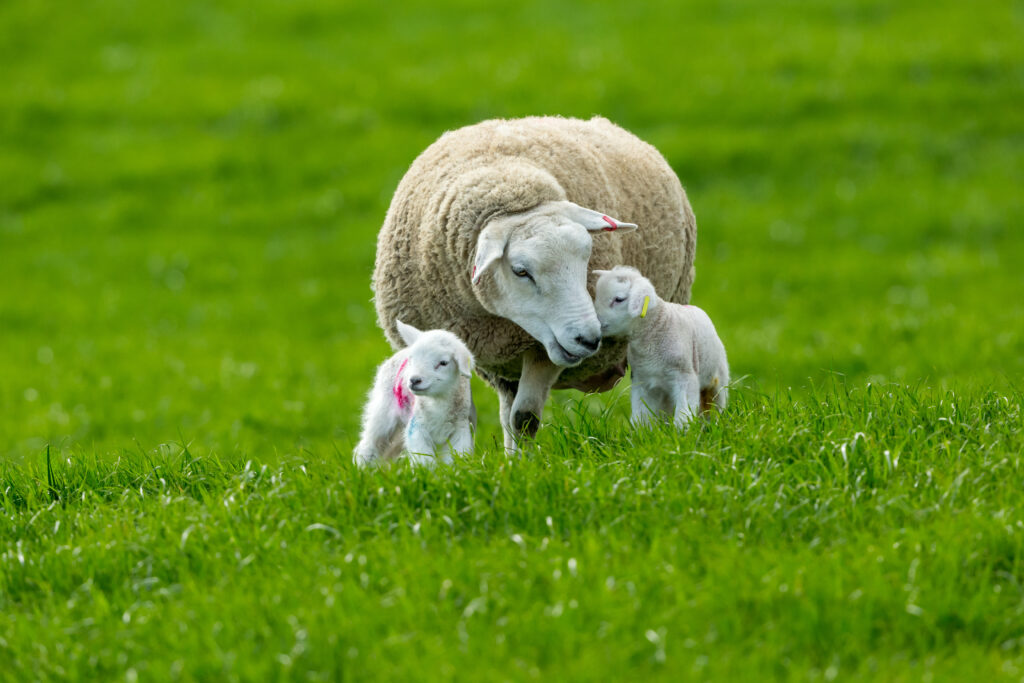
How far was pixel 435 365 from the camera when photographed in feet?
15.9

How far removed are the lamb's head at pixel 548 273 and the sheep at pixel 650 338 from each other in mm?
112

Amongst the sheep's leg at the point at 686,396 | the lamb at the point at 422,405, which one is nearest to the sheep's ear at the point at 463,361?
the lamb at the point at 422,405

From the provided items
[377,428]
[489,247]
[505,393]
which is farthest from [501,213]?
[505,393]

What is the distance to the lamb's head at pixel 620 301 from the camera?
5.15m

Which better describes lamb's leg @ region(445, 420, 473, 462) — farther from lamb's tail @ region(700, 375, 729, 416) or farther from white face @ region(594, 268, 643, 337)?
lamb's tail @ region(700, 375, 729, 416)

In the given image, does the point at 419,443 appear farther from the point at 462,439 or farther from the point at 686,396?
the point at 686,396

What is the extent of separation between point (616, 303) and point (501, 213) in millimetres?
719

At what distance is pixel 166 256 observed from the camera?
53.3 ft

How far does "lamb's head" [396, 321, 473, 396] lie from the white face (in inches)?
25.2

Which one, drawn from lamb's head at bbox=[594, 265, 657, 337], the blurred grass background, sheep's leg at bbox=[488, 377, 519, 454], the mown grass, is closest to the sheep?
lamb's head at bbox=[594, 265, 657, 337]

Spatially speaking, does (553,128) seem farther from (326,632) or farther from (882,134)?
(882,134)

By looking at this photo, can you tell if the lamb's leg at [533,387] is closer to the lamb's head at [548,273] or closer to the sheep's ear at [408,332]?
the lamb's head at [548,273]

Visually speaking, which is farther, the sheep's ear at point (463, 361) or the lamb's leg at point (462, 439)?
the lamb's leg at point (462, 439)

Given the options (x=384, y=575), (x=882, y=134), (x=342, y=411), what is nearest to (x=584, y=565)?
(x=384, y=575)
